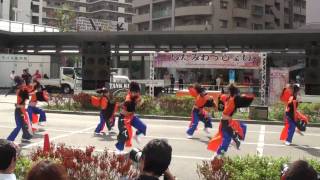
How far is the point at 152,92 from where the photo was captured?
26.6m

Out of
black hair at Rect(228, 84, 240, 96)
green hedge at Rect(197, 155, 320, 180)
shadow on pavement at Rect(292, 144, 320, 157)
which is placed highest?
black hair at Rect(228, 84, 240, 96)

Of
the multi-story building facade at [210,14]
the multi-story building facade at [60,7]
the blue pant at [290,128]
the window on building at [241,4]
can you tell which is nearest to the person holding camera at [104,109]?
the blue pant at [290,128]

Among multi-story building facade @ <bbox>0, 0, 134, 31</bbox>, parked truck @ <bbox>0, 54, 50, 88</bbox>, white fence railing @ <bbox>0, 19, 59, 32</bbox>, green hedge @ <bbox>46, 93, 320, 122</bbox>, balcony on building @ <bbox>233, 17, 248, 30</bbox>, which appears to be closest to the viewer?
green hedge @ <bbox>46, 93, 320, 122</bbox>

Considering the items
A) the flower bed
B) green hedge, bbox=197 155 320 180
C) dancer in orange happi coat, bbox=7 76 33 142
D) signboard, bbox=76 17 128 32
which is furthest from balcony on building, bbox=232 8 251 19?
the flower bed

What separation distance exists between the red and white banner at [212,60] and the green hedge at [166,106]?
3.71 metres

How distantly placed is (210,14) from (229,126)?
61.0m

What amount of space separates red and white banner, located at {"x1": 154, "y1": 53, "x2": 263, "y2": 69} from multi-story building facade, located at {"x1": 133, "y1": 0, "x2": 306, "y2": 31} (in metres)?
41.6

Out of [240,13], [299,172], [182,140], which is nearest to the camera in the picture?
[299,172]

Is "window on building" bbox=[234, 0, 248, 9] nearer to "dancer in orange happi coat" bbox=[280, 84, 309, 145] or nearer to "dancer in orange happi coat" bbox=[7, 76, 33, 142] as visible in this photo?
"dancer in orange happi coat" bbox=[280, 84, 309, 145]

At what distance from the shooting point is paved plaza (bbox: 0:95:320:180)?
1138 centimetres

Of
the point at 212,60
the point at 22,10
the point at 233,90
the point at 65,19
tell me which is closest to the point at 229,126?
the point at 233,90

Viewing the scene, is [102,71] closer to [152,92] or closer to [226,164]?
[152,92]

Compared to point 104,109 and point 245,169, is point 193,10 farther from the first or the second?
point 245,169

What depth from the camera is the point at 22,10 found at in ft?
298
